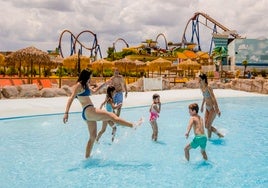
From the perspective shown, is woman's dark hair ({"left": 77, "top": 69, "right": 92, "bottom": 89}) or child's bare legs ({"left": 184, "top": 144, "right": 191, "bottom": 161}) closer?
woman's dark hair ({"left": 77, "top": 69, "right": 92, "bottom": 89})

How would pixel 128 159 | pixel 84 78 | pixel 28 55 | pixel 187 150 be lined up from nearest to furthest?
pixel 84 78 < pixel 187 150 < pixel 128 159 < pixel 28 55

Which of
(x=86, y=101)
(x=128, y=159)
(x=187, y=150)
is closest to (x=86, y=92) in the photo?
(x=86, y=101)

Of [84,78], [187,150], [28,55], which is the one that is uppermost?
[28,55]

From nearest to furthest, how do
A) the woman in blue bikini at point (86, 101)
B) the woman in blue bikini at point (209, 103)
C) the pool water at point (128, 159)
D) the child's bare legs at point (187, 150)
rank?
the pool water at point (128, 159) < the woman in blue bikini at point (86, 101) < the child's bare legs at point (187, 150) < the woman in blue bikini at point (209, 103)

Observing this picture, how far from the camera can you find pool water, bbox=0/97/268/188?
4.67 metres

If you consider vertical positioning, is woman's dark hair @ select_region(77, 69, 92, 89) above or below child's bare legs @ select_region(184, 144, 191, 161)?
above

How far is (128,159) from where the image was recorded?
19.1 feet

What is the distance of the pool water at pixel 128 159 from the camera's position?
4.67 meters

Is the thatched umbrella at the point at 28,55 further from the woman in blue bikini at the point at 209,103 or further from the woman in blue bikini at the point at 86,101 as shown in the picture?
the woman in blue bikini at the point at 86,101

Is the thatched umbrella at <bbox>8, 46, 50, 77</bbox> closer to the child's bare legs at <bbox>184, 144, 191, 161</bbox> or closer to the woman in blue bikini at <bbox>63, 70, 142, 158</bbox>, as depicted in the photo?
the woman in blue bikini at <bbox>63, 70, 142, 158</bbox>

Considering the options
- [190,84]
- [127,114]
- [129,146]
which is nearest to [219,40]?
[190,84]

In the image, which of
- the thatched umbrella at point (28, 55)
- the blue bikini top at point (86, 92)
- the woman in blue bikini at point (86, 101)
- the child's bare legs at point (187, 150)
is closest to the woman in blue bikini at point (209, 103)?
the child's bare legs at point (187, 150)

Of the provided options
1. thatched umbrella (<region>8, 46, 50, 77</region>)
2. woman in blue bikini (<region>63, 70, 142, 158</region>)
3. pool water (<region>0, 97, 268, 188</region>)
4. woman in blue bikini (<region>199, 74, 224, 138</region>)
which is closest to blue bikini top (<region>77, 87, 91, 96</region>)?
woman in blue bikini (<region>63, 70, 142, 158</region>)

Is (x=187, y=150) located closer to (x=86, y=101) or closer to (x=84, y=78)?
(x=86, y=101)
